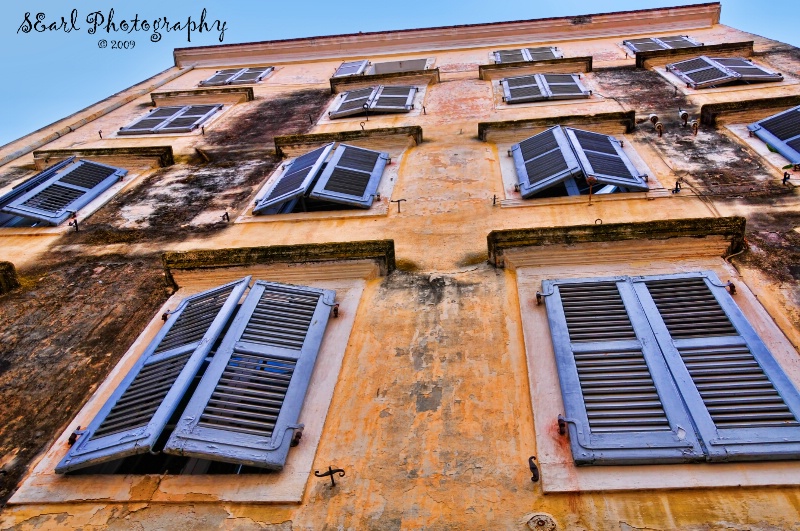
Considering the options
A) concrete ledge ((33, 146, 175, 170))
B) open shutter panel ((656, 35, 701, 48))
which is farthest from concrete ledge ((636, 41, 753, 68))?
concrete ledge ((33, 146, 175, 170))

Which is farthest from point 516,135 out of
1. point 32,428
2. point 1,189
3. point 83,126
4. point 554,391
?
point 83,126

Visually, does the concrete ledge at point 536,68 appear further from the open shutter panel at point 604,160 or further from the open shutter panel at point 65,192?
the open shutter panel at point 65,192

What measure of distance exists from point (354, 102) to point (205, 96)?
407 centimetres

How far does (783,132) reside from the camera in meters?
7.94

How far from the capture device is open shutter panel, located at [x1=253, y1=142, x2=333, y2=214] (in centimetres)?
775

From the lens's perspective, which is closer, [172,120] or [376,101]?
[376,101]

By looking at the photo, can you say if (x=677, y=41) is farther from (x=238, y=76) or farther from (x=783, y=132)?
(x=238, y=76)

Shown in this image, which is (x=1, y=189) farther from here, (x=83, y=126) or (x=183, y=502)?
(x=183, y=502)

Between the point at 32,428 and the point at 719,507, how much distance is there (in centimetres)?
513

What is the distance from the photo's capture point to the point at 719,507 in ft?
11.6

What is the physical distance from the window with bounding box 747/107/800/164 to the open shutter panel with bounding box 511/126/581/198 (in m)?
2.70

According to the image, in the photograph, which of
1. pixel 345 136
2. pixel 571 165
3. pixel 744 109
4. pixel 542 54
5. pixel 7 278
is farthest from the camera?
pixel 542 54

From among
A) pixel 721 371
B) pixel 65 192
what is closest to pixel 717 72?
pixel 721 371

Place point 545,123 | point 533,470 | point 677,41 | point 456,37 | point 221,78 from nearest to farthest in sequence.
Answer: point 533,470 → point 545,123 → point 677,41 → point 221,78 → point 456,37
